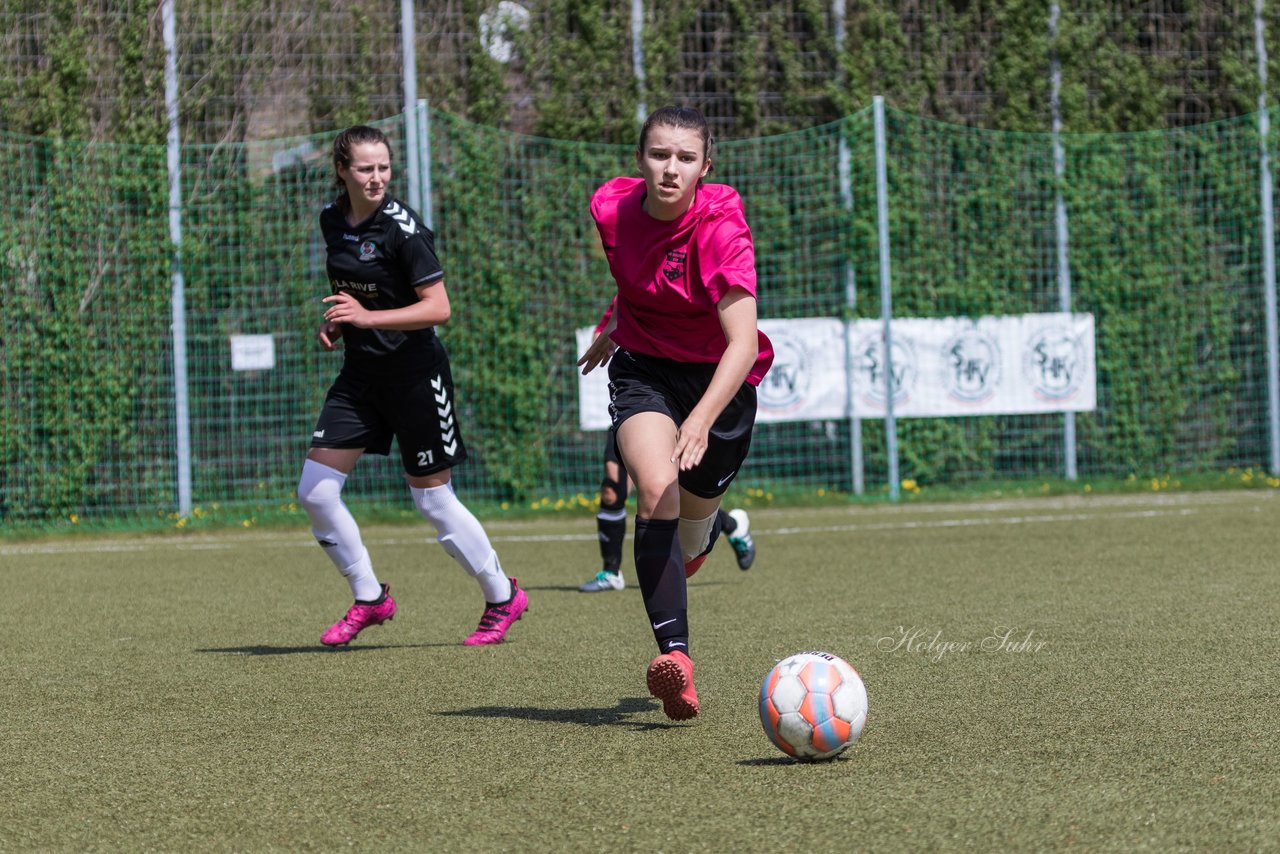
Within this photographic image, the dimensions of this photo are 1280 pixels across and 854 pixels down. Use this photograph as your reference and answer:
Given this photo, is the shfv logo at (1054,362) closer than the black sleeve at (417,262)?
No

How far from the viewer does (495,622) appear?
6336mm

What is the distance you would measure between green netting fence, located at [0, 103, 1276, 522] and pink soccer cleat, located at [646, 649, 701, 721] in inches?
363

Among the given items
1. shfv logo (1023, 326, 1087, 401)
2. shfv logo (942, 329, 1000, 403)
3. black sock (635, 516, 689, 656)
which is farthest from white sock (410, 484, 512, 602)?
shfv logo (1023, 326, 1087, 401)

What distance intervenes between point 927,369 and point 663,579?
9.93 meters

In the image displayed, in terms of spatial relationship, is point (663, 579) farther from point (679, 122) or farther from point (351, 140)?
point (351, 140)

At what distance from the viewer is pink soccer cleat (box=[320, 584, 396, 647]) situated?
20.7 feet

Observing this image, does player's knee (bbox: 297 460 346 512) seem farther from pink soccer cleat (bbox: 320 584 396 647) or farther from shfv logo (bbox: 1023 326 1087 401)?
shfv logo (bbox: 1023 326 1087 401)

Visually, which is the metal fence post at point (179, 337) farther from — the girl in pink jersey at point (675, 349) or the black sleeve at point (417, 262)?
the girl in pink jersey at point (675, 349)

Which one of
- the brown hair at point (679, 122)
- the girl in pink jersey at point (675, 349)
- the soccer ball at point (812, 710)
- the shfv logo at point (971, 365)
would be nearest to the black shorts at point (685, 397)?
the girl in pink jersey at point (675, 349)

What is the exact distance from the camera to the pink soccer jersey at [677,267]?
4.68 meters

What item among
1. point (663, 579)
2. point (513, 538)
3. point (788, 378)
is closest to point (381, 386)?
point (663, 579)

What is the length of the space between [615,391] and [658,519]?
528 millimetres

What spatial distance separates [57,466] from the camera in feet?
42.0

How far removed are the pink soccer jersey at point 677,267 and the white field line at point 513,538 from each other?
6493 millimetres
